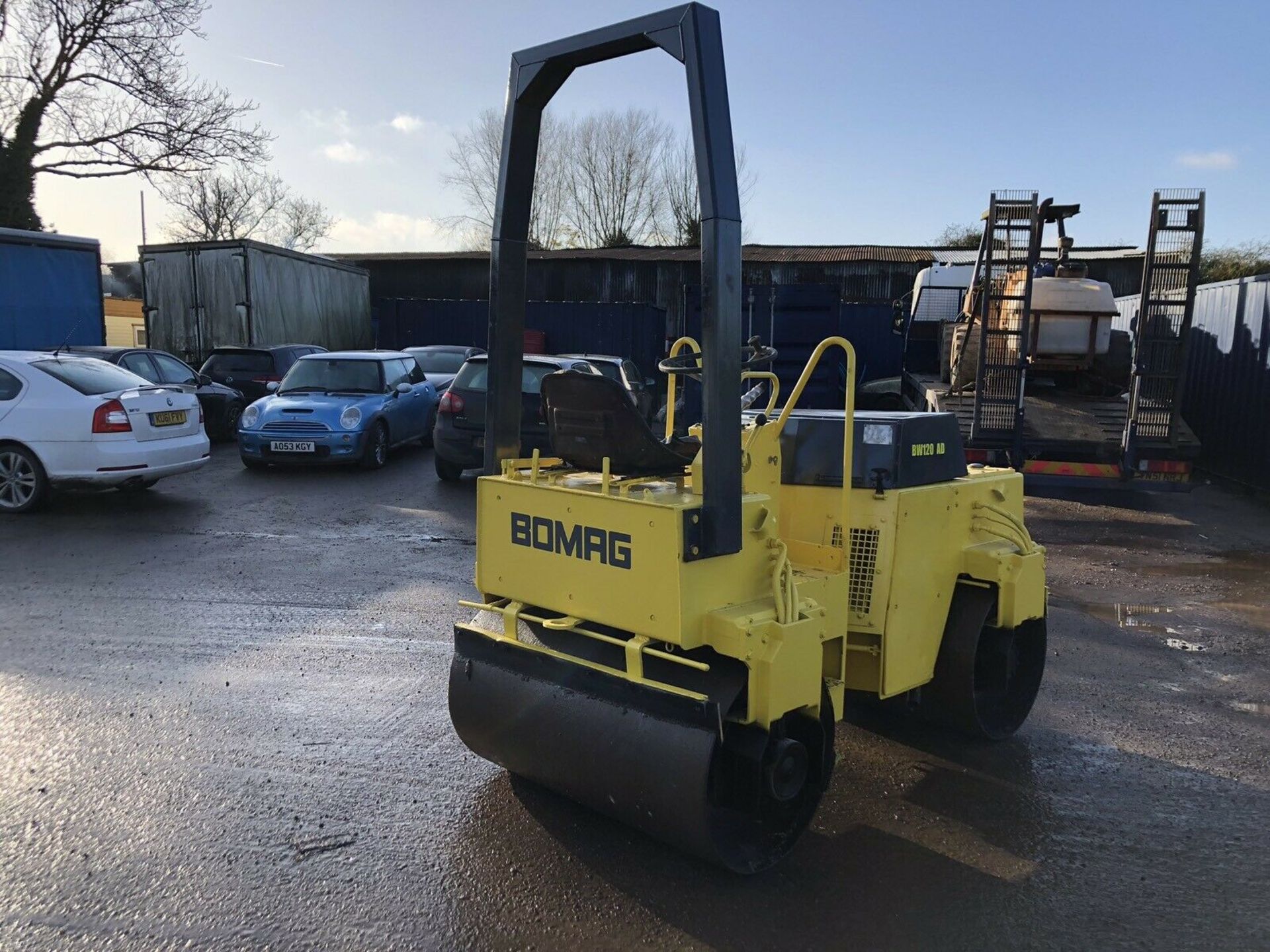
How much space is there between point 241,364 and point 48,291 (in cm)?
343

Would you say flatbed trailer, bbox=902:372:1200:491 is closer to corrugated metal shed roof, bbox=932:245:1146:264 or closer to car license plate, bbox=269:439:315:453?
car license plate, bbox=269:439:315:453

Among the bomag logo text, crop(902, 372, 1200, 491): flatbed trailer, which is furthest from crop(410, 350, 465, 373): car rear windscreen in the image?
the bomag logo text

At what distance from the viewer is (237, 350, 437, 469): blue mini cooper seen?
38.8ft

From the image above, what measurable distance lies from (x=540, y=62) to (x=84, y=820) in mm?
3264

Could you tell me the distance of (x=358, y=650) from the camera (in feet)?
18.4

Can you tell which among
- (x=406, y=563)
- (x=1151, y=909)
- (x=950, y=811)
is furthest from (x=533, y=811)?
(x=406, y=563)

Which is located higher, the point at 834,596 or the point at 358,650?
the point at 834,596

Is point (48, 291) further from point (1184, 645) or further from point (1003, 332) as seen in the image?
point (1184, 645)

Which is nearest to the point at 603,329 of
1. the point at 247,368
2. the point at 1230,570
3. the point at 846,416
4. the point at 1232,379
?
the point at 247,368

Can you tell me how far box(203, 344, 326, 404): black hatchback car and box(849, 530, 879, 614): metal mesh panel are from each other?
1331 cm

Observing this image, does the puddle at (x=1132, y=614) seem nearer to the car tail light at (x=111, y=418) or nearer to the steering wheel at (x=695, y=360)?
the steering wheel at (x=695, y=360)

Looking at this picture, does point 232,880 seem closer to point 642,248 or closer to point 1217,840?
point 1217,840

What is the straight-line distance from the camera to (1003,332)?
1073 centimetres

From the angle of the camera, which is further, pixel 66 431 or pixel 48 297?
pixel 48 297
